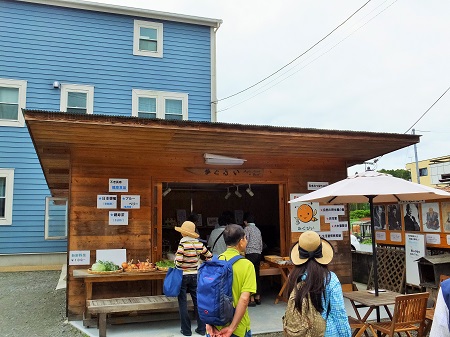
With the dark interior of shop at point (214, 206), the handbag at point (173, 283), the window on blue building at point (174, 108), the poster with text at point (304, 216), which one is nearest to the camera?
the handbag at point (173, 283)

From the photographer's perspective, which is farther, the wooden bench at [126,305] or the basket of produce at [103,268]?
the basket of produce at [103,268]

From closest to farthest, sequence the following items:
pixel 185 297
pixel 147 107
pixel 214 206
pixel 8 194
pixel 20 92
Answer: pixel 185 297
pixel 214 206
pixel 8 194
pixel 20 92
pixel 147 107

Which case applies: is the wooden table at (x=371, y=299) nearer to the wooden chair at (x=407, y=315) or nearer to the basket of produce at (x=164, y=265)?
the wooden chair at (x=407, y=315)

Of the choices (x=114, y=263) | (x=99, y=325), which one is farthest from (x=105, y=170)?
(x=99, y=325)

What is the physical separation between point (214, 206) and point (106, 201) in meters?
5.76

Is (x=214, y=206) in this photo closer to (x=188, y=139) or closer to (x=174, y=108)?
(x=174, y=108)

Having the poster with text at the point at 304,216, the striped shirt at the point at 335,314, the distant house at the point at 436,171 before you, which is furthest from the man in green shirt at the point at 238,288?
the distant house at the point at 436,171

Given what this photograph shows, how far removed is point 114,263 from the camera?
6.95m

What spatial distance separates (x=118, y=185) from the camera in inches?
278

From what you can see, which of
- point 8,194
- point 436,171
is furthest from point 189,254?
point 436,171

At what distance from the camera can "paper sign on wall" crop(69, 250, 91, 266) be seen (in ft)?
22.1

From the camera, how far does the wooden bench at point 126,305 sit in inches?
229

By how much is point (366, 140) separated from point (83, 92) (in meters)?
10.0

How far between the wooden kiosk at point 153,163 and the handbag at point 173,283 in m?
1.48
